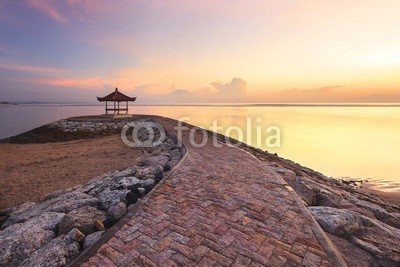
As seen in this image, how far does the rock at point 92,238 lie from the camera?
2.97 metres

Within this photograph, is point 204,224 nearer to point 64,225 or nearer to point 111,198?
point 111,198

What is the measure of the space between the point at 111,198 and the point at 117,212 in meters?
0.80

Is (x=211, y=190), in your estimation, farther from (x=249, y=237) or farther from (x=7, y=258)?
(x=7, y=258)

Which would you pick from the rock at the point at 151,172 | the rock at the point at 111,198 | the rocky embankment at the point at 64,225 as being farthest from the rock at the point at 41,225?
the rock at the point at 151,172

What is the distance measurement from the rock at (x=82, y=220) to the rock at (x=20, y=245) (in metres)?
0.23

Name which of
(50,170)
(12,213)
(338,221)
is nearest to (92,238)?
(12,213)

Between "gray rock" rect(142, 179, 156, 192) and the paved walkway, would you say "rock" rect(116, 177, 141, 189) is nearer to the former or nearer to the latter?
"gray rock" rect(142, 179, 156, 192)

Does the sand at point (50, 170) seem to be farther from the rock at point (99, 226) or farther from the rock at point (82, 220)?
the rock at point (99, 226)

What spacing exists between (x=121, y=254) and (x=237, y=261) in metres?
1.47

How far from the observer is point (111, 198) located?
436 centimetres

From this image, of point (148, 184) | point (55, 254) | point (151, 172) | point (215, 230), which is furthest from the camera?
point (151, 172)

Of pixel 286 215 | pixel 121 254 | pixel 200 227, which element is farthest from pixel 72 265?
pixel 286 215

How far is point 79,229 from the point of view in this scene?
131 inches

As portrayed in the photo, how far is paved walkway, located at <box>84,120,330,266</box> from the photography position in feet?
8.65
